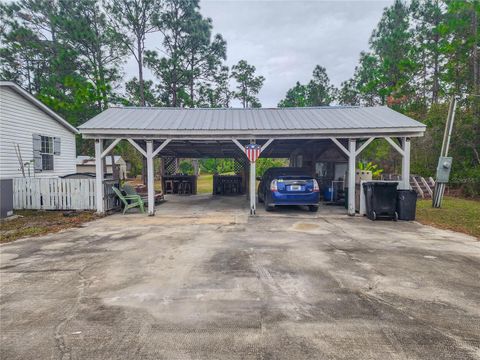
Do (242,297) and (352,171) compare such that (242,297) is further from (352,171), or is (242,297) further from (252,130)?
(352,171)

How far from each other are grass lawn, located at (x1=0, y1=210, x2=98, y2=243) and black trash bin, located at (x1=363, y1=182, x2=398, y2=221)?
8.86 meters

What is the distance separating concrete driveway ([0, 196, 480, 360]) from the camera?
2.50 m

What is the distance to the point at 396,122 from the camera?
31.1 ft

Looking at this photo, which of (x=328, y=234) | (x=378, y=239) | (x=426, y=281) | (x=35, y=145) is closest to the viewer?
(x=426, y=281)

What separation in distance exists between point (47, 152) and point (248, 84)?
3485cm

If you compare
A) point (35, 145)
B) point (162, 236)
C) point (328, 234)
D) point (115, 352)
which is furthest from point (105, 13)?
point (115, 352)

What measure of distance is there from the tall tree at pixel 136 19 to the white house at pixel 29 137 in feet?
30.2

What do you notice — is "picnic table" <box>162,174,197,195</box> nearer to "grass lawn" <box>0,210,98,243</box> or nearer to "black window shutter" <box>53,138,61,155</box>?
"black window shutter" <box>53,138,61,155</box>

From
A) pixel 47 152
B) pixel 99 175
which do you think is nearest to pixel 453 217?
pixel 99 175

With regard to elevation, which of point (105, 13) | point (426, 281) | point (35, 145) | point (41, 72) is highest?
point (105, 13)

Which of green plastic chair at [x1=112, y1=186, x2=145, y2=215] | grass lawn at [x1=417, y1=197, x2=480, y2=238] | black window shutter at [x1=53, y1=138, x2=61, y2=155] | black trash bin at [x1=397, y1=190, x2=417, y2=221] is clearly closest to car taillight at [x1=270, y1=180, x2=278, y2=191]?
black trash bin at [x1=397, y1=190, x2=417, y2=221]

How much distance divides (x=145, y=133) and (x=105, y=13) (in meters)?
20.0

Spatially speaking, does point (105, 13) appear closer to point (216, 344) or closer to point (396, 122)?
point (396, 122)

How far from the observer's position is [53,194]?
10258mm
